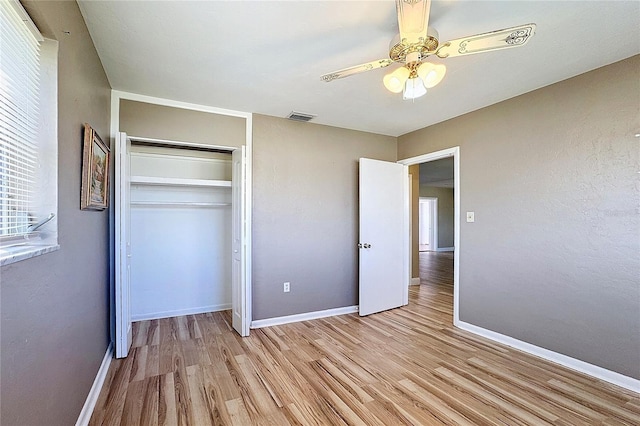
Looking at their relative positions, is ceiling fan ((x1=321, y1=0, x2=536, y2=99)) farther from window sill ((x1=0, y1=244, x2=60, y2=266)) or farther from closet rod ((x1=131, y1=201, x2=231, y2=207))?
closet rod ((x1=131, y1=201, x2=231, y2=207))

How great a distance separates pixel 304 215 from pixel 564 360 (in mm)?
2896

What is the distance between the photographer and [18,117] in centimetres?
117

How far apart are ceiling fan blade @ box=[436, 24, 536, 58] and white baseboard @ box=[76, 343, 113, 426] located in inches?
115

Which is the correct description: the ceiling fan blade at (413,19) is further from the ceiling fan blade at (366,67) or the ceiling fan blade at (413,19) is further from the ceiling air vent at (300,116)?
the ceiling air vent at (300,116)

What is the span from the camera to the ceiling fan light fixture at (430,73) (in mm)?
1700

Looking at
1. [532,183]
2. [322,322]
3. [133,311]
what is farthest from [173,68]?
[532,183]

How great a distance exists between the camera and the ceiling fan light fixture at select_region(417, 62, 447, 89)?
1700 mm

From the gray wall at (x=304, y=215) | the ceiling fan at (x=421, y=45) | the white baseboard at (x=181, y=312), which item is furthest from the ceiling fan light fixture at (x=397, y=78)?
the white baseboard at (x=181, y=312)

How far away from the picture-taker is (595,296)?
238cm

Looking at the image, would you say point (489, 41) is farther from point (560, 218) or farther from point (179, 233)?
point (179, 233)

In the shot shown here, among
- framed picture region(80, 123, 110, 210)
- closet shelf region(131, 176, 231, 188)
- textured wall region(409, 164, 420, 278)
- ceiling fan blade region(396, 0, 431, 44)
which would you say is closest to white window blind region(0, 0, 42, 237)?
framed picture region(80, 123, 110, 210)

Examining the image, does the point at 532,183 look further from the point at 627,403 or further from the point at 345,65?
the point at 345,65

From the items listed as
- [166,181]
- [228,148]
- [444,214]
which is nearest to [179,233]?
[166,181]

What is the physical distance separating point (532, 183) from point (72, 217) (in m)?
3.60
